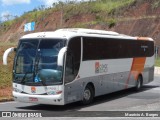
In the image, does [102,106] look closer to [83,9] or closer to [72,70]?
[72,70]

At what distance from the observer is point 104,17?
217ft

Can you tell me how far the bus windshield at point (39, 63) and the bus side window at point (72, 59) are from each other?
1.16ft

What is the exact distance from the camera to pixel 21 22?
97625mm

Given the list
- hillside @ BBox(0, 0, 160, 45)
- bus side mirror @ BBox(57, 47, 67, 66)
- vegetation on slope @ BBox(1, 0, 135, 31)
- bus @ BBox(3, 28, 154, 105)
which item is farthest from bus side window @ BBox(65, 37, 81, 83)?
vegetation on slope @ BBox(1, 0, 135, 31)

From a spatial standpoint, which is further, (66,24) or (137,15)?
(66,24)

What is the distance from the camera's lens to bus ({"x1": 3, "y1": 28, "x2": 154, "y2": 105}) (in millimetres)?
14680

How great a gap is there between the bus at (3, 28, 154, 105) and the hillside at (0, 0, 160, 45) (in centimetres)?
3372

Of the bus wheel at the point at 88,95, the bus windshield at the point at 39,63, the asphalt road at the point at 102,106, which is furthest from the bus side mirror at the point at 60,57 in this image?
the bus wheel at the point at 88,95

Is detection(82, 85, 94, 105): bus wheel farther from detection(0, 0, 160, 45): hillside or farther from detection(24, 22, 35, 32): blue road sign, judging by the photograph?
detection(24, 22, 35, 32): blue road sign

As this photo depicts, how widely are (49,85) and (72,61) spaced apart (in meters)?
1.27

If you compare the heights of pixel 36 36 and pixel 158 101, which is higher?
pixel 36 36

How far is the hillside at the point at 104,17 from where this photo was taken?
178ft

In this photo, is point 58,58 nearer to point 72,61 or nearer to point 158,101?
point 72,61

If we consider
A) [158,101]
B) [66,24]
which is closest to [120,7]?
[66,24]
